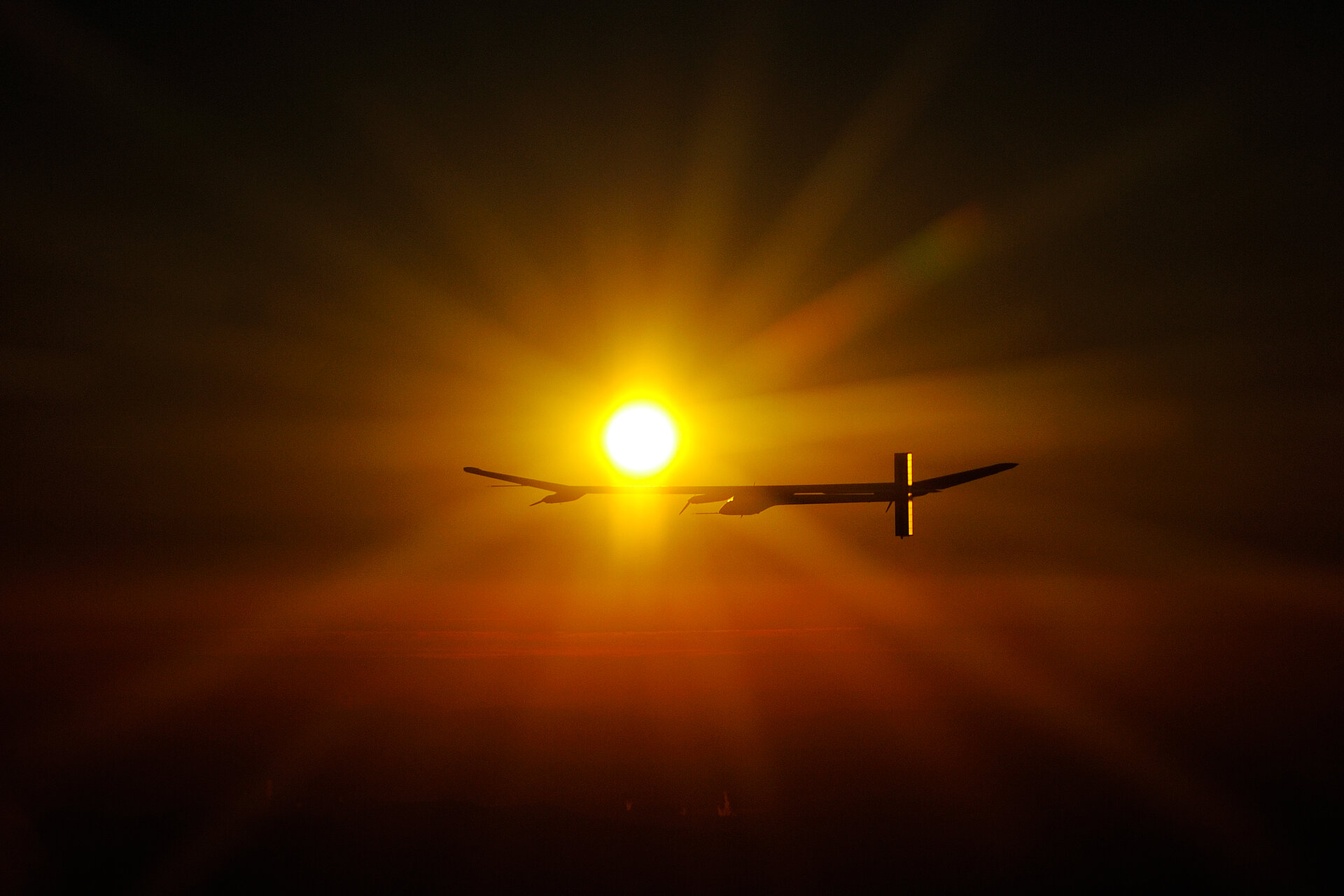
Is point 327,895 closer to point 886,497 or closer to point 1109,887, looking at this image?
point 1109,887

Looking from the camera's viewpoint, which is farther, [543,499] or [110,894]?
[110,894]

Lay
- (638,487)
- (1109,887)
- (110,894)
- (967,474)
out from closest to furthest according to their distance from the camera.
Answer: (638,487) → (967,474) → (110,894) → (1109,887)

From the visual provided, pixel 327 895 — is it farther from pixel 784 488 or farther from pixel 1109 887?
pixel 784 488

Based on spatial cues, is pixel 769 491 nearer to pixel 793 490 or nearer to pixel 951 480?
pixel 793 490

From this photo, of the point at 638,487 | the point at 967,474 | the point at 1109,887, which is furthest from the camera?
the point at 1109,887

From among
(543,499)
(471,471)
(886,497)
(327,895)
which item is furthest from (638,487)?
(327,895)

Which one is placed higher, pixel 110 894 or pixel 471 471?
pixel 471 471

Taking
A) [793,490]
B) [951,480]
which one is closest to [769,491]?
[793,490]
